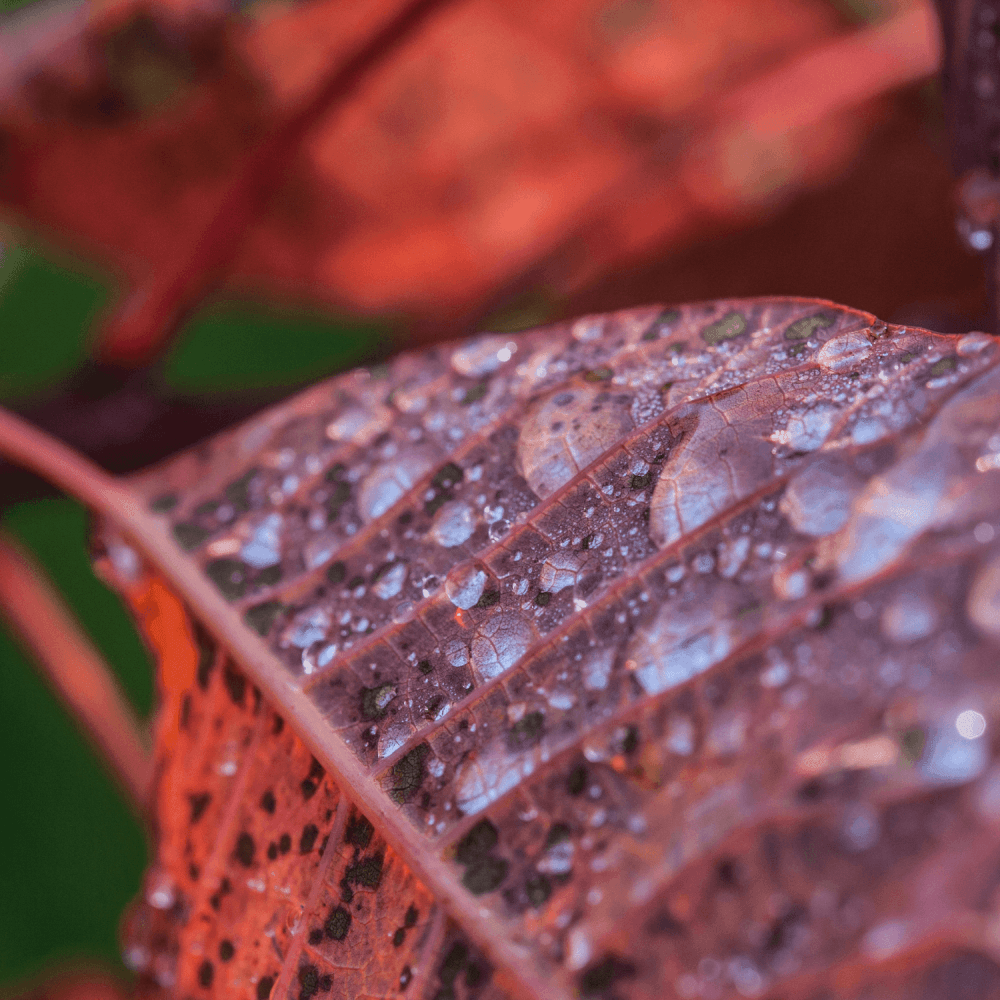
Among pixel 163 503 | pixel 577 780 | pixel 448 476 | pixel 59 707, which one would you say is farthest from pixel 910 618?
pixel 59 707

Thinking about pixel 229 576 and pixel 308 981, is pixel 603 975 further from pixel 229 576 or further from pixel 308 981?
pixel 229 576

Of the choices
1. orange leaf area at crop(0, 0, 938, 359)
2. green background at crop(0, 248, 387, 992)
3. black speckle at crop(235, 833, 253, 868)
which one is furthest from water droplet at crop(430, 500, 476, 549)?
green background at crop(0, 248, 387, 992)

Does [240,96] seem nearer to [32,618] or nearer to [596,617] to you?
[32,618]

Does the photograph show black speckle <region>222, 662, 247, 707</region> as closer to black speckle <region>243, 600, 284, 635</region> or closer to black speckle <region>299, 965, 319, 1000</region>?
black speckle <region>243, 600, 284, 635</region>

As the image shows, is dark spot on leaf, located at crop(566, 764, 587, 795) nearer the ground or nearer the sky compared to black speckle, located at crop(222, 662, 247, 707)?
nearer the ground

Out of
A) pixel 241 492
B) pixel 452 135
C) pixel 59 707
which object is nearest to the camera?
pixel 241 492

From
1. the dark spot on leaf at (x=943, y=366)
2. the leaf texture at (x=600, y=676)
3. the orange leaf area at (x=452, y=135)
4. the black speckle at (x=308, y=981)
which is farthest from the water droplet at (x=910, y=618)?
the orange leaf area at (x=452, y=135)

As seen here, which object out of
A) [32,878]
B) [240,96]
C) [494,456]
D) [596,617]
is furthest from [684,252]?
[32,878]
